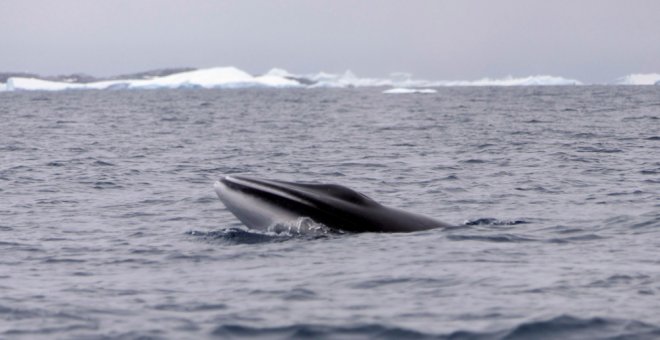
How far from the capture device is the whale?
13938 mm

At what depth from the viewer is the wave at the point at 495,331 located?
30.6 feet

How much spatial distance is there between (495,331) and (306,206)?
490cm

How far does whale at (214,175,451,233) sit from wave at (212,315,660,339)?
4269mm

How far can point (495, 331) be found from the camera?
9414mm

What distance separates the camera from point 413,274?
39.8 feet

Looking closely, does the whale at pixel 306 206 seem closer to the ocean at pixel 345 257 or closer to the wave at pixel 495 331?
the ocean at pixel 345 257

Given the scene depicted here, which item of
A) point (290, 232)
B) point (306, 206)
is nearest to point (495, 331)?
point (306, 206)

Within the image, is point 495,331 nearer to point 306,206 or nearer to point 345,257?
point 345,257

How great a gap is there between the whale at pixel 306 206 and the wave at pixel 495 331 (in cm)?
427

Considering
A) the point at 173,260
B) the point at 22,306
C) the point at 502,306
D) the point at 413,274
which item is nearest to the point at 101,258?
the point at 173,260

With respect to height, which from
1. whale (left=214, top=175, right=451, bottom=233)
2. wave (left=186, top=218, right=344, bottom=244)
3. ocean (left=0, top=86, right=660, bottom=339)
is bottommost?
ocean (left=0, top=86, right=660, bottom=339)

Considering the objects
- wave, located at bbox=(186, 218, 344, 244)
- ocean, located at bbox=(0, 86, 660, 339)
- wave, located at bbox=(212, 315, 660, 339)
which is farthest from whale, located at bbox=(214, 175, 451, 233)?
wave, located at bbox=(212, 315, 660, 339)

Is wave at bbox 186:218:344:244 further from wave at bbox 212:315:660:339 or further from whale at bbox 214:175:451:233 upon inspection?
wave at bbox 212:315:660:339

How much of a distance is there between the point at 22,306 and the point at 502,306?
4783mm
